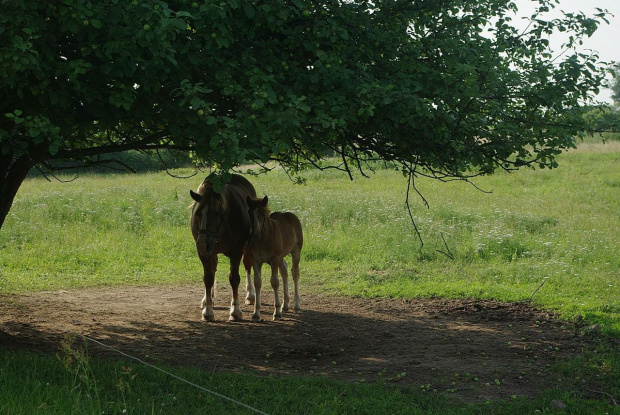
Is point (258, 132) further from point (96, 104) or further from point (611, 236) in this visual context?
point (611, 236)

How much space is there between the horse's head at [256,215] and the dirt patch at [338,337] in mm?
1372

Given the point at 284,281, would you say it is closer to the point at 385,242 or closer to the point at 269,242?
the point at 269,242

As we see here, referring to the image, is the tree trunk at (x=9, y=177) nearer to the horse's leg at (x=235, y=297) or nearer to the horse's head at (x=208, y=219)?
the horse's head at (x=208, y=219)

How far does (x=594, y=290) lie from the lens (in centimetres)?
1212

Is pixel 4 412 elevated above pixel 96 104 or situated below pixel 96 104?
below

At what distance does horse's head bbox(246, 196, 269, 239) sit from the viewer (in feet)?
33.3

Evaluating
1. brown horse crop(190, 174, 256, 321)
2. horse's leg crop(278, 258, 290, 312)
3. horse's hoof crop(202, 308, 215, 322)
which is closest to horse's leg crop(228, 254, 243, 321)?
brown horse crop(190, 174, 256, 321)

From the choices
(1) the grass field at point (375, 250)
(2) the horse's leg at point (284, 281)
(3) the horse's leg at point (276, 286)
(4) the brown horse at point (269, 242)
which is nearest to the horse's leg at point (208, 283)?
(4) the brown horse at point (269, 242)

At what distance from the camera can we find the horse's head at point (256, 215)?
10.1 m

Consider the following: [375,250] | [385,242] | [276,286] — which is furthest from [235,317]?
[385,242]

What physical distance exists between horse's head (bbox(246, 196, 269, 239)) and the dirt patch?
137 centimetres

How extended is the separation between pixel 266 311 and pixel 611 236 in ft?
33.1

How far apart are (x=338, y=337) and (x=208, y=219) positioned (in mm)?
2421

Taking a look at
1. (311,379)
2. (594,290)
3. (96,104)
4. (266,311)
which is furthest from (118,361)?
(594,290)
